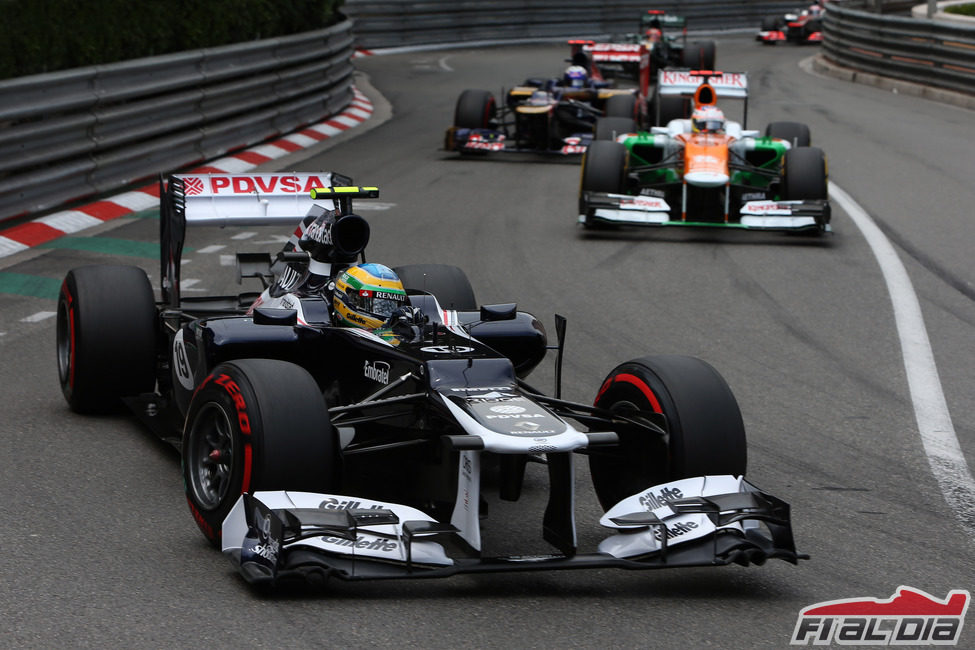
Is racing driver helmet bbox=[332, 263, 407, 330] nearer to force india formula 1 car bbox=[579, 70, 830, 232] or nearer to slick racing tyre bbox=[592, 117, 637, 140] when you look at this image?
force india formula 1 car bbox=[579, 70, 830, 232]

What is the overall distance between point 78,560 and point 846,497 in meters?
3.41

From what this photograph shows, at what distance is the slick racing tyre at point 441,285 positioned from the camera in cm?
786

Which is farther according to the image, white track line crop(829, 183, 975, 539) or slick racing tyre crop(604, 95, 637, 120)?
slick racing tyre crop(604, 95, 637, 120)

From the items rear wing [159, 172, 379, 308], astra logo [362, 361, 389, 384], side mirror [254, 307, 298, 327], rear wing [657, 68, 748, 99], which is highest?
rear wing [159, 172, 379, 308]

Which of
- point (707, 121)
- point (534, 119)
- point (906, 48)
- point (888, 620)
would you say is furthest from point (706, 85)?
point (906, 48)

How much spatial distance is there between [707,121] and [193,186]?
26.3ft

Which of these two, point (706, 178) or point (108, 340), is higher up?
point (108, 340)

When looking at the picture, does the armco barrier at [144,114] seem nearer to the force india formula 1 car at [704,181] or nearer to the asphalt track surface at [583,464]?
the asphalt track surface at [583,464]

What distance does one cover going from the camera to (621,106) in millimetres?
19859

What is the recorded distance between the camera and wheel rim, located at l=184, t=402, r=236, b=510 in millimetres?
5719

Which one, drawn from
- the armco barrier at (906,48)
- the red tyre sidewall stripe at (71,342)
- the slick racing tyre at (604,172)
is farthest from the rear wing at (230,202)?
the armco barrier at (906,48)

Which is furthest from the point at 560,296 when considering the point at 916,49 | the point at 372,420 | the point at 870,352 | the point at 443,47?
the point at 443,47

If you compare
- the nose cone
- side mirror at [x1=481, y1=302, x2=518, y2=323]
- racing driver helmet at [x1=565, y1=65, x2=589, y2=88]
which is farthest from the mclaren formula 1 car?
side mirror at [x1=481, y1=302, x2=518, y2=323]

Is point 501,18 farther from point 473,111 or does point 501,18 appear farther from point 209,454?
point 209,454
